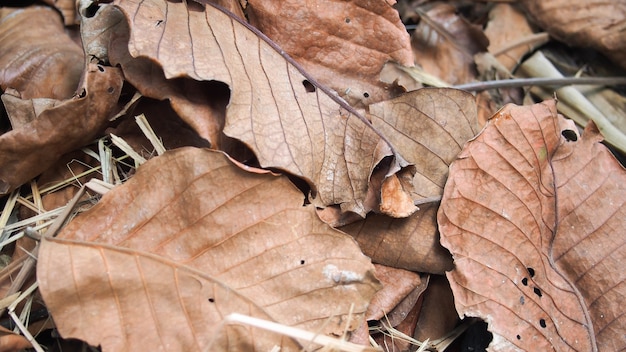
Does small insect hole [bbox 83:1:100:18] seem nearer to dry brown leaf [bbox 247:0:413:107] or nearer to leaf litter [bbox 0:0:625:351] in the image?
leaf litter [bbox 0:0:625:351]

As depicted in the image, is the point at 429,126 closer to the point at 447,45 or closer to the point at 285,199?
the point at 285,199

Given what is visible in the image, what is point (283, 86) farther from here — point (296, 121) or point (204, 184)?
point (204, 184)

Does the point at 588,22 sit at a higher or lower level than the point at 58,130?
higher

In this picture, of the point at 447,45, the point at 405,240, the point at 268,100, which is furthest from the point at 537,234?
the point at 447,45

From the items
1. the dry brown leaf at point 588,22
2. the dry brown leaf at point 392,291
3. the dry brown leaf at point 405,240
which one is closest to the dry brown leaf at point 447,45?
the dry brown leaf at point 588,22

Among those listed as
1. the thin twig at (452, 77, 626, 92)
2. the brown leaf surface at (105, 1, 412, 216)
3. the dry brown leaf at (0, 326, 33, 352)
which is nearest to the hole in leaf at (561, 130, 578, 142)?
the thin twig at (452, 77, 626, 92)
